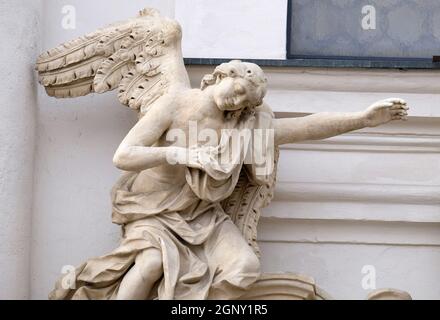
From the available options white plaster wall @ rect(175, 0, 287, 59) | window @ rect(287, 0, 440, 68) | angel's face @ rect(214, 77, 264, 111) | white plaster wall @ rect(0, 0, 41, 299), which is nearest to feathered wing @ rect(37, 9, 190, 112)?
white plaster wall @ rect(0, 0, 41, 299)

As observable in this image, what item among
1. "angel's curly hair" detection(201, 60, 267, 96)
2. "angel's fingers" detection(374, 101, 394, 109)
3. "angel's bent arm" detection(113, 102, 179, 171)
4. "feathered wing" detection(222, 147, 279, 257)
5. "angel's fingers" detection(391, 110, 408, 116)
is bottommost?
"feathered wing" detection(222, 147, 279, 257)

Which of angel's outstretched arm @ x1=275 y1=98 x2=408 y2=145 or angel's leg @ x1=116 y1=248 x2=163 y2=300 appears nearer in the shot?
angel's leg @ x1=116 y1=248 x2=163 y2=300

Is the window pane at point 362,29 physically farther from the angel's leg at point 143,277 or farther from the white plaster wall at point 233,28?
the angel's leg at point 143,277

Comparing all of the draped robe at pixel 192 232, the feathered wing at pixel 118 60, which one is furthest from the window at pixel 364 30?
the draped robe at pixel 192 232

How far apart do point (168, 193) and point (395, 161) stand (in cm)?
104

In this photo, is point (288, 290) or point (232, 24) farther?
point (232, 24)

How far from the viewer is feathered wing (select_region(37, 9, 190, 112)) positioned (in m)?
7.85

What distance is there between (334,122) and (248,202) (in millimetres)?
477

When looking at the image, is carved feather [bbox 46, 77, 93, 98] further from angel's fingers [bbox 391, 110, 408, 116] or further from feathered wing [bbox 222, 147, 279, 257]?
angel's fingers [bbox 391, 110, 408, 116]

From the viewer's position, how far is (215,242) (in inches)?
297

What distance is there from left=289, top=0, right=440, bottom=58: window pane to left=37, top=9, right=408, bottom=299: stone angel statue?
72 cm

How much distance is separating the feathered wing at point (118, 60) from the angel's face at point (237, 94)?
0.38 meters
